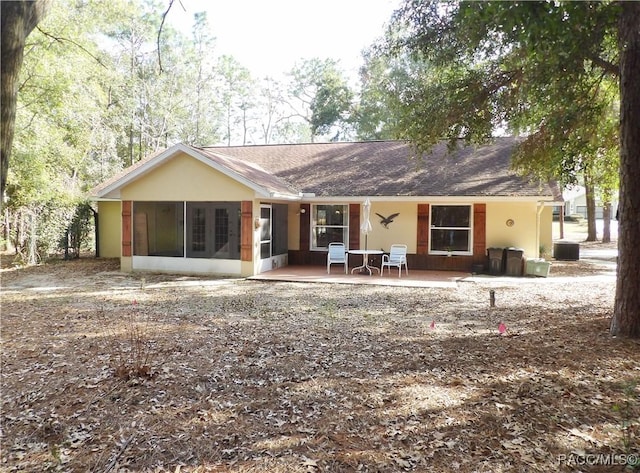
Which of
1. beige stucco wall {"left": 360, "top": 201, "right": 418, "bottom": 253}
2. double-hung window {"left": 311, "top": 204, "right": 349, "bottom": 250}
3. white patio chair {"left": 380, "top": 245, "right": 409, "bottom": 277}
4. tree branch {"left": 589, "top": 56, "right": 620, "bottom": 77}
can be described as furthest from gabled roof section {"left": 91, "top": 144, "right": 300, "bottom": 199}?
tree branch {"left": 589, "top": 56, "right": 620, "bottom": 77}

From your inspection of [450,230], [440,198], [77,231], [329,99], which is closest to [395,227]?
[450,230]

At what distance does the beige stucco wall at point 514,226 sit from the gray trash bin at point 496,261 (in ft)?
1.95

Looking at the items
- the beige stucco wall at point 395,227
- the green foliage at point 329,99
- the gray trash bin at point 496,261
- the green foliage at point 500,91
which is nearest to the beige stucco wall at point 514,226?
the gray trash bin at point 496,261

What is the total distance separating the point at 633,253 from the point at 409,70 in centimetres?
2223

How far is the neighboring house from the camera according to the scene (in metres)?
12.5

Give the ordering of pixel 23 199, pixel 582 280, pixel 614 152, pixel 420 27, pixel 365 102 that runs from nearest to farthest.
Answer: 1. pixel 420 27
2. pixel 614 152
3. pixel 582 280
4. pixel 23 199
5. pixel 365 102

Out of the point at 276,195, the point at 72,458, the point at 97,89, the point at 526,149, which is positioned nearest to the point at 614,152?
the point at 526,149

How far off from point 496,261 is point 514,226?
1351mm

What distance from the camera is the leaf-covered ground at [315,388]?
11.0 feet

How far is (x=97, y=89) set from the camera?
55.6 ft

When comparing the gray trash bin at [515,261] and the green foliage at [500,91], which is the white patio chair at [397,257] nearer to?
the gray trash bin at [515,261]

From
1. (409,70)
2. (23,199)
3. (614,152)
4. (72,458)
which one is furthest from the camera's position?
(409,70)

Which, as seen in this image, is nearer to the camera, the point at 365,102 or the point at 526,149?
the point at 526,149

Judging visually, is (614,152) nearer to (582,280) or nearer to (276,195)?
(582,280)
